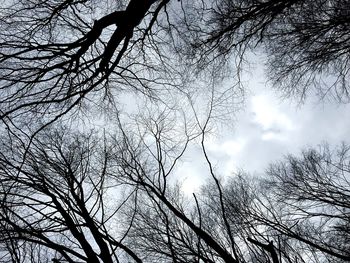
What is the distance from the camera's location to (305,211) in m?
6.82

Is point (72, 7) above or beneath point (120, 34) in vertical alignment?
above

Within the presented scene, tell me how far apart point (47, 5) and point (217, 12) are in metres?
2.77

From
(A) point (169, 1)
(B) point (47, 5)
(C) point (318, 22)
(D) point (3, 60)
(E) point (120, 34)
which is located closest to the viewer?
(D) point (3, 60)

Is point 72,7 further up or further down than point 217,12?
further down

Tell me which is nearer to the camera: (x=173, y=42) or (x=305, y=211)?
(x=173, y=42)

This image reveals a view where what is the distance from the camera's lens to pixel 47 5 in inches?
163

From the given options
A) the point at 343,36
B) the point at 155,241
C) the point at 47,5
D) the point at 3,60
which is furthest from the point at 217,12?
the point at 155,241

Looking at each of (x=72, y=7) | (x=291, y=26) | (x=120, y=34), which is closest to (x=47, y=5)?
(x=72, y=7)

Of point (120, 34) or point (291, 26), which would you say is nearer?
point (120, 34)

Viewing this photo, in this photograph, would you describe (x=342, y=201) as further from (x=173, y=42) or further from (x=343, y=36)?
(x=173, y=42)

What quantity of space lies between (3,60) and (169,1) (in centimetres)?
265

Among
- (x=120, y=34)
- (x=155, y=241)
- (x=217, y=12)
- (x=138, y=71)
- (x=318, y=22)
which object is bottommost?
(x=155, y=241)

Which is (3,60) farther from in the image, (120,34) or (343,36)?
(343,36)

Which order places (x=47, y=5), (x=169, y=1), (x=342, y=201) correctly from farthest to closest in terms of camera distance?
(x=342, y=201) → (x=169, y=1) → (x=47, y=5)
